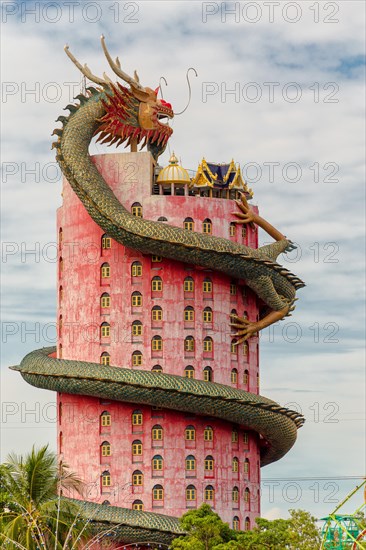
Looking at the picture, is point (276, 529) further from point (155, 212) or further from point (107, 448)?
point (155, 212)

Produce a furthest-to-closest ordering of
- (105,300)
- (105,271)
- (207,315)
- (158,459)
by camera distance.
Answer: (207,315) < (105,271) < (105,300) < (158,459)

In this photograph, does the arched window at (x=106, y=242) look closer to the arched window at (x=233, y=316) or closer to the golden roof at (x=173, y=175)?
the golden roof at (x=173, y=175)

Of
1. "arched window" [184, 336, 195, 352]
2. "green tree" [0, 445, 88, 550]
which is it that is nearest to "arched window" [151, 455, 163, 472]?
"arched window" [184, 336, 195, 352]

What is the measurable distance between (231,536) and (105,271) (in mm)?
16141

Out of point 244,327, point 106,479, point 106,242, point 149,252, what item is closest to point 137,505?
point 106,479

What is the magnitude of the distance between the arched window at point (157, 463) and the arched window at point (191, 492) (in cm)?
173

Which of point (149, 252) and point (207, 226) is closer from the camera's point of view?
point (149, 252)

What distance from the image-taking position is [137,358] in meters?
82.1

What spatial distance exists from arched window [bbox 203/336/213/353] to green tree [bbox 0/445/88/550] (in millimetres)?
20857

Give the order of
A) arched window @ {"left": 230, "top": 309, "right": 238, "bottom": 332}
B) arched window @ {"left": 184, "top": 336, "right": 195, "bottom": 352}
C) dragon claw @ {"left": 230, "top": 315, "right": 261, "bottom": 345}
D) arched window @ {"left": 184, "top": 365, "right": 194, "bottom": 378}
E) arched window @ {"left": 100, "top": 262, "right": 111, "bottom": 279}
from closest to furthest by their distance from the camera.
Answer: arched window @ {"left": 184, "top": 365, "right": 194, "bottom": 378} → arched window @ {"left": 184, "top": 336, "right": 195, "bottom": 352} → arched window @ {"left": 100, "top": 262, "right": 111, "bottom": 279} → arched window @ {"left": 230, "top": 309, "right": 238, "bottom": 332} → dragon claw @ {"left": 230, "top": 315, "right": 261, "bottom": 345}

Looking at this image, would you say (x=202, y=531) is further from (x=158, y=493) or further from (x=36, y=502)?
(x=36, y=502)

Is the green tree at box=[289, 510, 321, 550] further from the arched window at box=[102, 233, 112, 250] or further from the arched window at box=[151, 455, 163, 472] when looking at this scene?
the arched window at box=[102, 233, 112, 250]

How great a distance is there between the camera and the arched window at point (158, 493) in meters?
80.7

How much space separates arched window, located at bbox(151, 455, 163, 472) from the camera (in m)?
81.1
